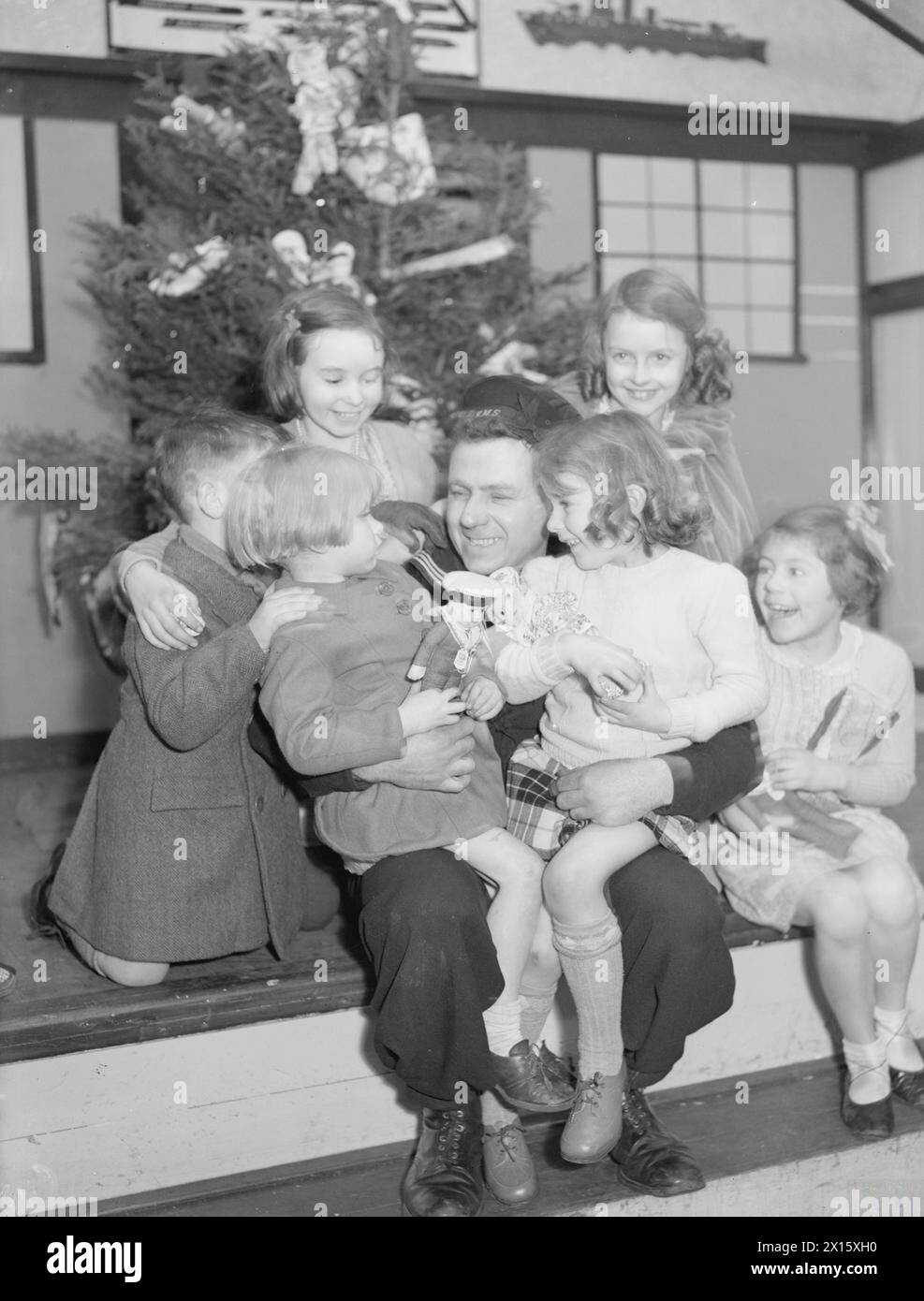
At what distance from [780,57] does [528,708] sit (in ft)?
17.2

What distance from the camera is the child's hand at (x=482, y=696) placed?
6.63 feet

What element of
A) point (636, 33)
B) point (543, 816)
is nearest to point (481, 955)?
point (543, 816)

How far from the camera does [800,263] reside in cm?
686

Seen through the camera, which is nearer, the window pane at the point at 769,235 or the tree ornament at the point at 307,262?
the tree ornament at the point at 307,262

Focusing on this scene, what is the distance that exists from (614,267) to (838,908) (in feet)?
14.8

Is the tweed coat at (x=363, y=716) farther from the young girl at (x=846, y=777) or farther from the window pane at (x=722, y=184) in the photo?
the window pane at (x=722, y=184)

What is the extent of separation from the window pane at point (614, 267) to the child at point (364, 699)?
4.26m

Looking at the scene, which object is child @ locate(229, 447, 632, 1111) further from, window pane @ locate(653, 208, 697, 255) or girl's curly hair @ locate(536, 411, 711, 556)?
window pane @ locate(653, 208, 697, 255)

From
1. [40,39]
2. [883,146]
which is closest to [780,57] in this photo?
[883,146]

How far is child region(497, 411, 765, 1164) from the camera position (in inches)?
79.3

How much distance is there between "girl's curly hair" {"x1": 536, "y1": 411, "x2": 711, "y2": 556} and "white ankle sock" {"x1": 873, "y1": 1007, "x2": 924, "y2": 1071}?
0.96 metres

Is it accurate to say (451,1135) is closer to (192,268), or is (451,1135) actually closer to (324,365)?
(324,365)

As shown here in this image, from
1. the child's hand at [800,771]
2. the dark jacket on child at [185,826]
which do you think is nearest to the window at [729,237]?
the child's hand at [800,771]
